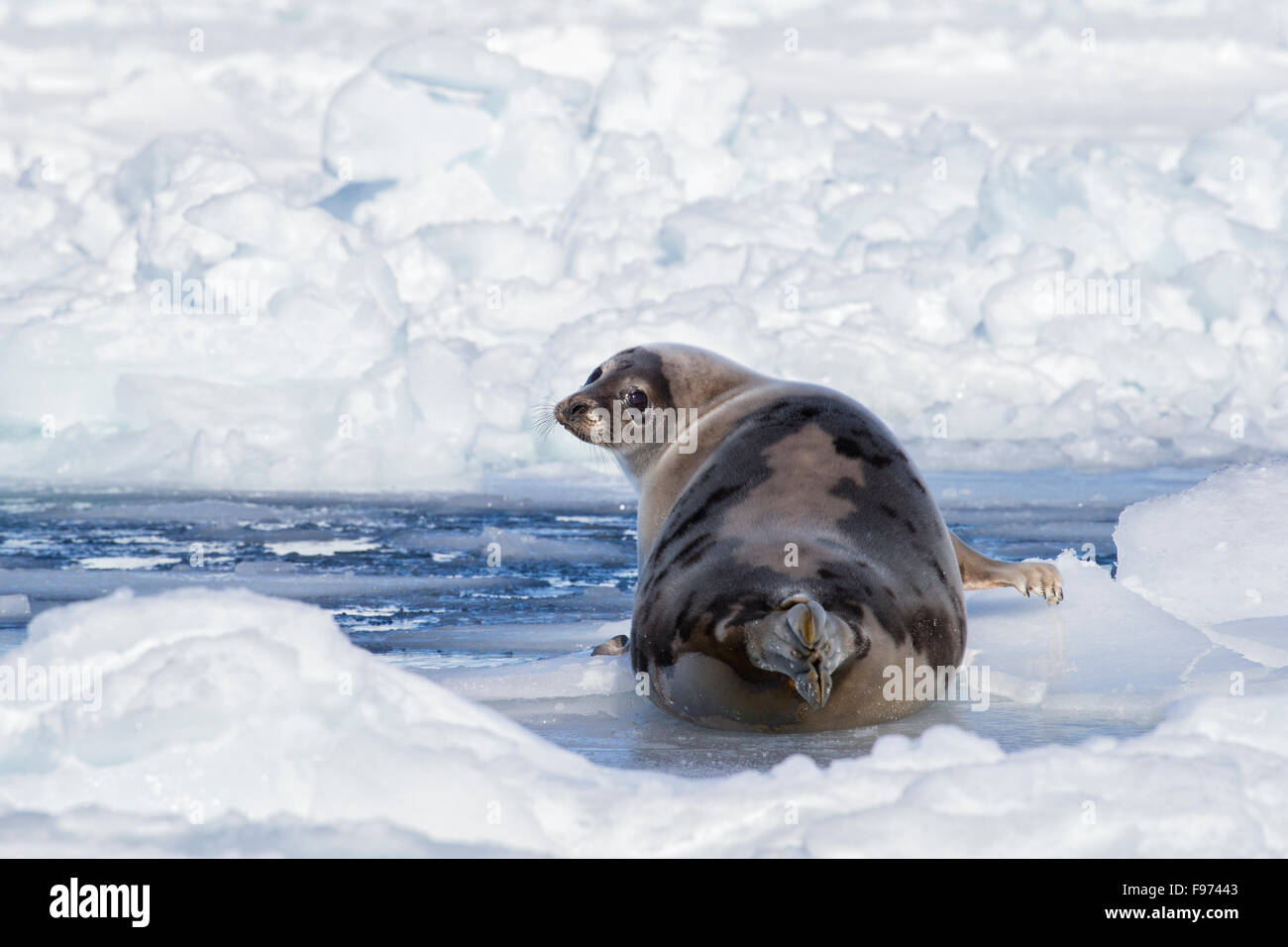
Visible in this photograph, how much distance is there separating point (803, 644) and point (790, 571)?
0.38 meters

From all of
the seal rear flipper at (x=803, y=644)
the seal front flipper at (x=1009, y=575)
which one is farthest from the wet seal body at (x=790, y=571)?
the seal front flipper at (x=1009, y=575)

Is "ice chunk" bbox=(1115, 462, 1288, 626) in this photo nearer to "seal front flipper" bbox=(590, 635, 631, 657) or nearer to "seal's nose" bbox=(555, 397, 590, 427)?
"seal front flipper" bbox=(590, 635, 631, 657)

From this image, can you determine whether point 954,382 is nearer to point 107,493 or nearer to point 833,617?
point 107,493

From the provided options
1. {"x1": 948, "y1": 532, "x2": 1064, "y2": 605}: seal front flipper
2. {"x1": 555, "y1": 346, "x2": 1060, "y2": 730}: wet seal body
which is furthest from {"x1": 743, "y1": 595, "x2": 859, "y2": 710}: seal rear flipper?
{"x1": 948, "y1": 532, "x2": 1064, "y2": 605}: seal front flipper

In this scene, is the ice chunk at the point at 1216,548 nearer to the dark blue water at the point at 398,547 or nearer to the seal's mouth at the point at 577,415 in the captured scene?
the seal's mouth at the point at 577,415

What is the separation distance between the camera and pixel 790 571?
3084 mm

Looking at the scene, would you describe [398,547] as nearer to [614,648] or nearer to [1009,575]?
[614,648]

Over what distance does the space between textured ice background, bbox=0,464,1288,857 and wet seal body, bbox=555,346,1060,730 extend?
2.04ft

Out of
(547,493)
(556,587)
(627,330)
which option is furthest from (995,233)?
(556,587)

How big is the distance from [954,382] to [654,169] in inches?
294

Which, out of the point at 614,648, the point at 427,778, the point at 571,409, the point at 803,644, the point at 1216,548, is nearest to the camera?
the point at 427,778

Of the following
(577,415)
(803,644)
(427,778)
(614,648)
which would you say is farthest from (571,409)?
(427,778)

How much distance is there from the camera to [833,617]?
9.23ft

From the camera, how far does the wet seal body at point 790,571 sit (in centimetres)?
298
